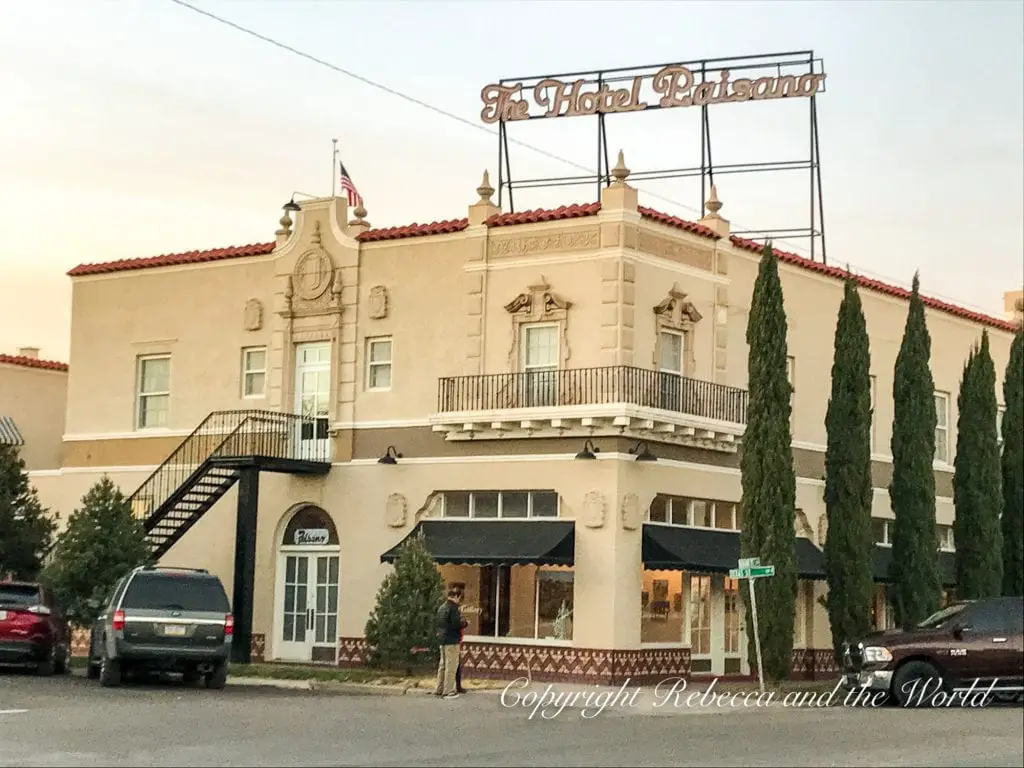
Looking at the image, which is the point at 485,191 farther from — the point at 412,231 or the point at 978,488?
the point at 978,488

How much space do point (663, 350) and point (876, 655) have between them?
8.93m

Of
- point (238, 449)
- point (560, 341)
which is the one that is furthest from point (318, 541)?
point (560, 341)

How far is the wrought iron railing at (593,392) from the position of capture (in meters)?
30.4

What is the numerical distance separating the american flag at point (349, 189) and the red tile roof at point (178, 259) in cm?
211

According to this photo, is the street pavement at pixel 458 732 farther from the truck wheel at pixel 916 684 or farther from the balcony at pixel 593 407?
the balcony at pixel 593 407

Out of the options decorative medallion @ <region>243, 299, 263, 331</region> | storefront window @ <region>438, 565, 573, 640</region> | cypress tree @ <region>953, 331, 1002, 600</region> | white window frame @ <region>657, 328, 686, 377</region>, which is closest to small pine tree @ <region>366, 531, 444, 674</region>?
storefront window @ <region>438, 565, 573, 640</region>

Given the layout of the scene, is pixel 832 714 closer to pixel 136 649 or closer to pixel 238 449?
pixel 136 649

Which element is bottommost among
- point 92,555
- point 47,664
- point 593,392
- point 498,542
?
point 47,664

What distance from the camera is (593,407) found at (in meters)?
30.2

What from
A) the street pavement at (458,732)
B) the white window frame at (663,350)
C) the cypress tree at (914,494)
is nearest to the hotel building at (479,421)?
the white window frame at (663,350)

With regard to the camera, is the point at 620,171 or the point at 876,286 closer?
the point at 620,171

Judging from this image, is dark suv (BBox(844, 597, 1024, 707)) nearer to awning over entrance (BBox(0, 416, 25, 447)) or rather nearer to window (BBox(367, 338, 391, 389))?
window (BBox(367, 338, 391, 389))

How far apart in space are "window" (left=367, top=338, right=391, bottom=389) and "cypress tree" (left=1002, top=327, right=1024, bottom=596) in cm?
1345

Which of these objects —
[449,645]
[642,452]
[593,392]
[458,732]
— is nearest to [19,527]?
[593,392]
